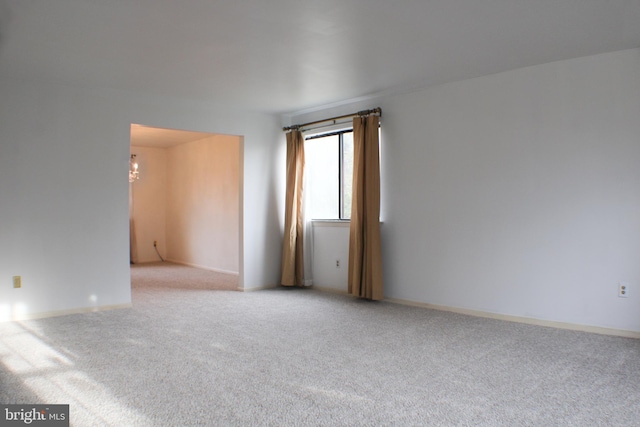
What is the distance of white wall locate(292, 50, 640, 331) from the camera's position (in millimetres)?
3756

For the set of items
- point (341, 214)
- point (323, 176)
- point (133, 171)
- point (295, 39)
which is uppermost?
point (295, 39)

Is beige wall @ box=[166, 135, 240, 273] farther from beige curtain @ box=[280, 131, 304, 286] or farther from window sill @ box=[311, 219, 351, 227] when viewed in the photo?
window sill @ box=[311, 219, 351, 227]

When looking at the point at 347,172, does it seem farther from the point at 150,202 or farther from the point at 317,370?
the point at 150,202

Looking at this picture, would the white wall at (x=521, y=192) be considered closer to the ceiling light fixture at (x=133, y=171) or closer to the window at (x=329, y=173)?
the window at (x=329, y=173)

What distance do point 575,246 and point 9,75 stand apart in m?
5.30

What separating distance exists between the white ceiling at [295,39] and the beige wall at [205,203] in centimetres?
311

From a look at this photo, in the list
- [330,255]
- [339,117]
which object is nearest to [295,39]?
[339,117]

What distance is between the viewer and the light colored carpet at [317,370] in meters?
2.34

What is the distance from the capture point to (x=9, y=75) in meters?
4.29

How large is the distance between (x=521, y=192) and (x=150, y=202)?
756 cm

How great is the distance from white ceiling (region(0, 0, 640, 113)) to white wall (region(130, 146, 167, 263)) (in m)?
5.04

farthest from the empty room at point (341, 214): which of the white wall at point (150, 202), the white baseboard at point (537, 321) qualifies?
the white wall at point (150, 202)

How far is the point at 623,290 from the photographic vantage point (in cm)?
371

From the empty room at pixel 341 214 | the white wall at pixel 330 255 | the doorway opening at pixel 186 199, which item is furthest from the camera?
the doorway opening at pixel 186 199
